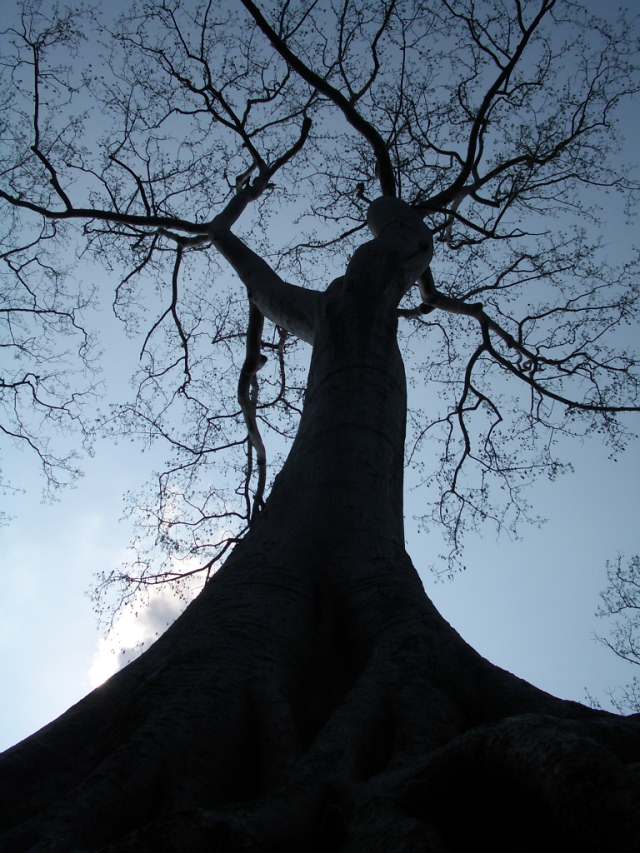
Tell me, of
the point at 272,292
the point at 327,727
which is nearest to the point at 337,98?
the point at 272,292

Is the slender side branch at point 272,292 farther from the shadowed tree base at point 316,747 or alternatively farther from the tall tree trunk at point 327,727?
the shadowed tree base at point 316,747

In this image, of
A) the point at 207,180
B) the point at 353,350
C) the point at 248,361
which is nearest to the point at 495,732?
the point at 353,350

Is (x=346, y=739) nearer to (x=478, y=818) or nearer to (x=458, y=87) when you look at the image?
(x=478, y=818)

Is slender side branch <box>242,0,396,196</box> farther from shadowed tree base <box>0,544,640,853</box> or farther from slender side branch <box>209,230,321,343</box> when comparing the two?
shadowed tree base <box>0,544,640,853</box>

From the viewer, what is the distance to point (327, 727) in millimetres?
1935

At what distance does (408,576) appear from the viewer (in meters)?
2.82

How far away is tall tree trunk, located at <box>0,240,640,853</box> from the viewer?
133 cm

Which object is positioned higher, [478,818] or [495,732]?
[495,732]

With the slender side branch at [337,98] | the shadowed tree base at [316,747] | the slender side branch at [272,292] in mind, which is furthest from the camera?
the slender side branch at [337,98]

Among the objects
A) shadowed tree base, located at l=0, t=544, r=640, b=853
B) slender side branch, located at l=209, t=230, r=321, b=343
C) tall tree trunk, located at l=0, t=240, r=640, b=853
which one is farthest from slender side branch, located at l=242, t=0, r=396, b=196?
shadowed tree base, located at l=0, t=544, r=640, b=853

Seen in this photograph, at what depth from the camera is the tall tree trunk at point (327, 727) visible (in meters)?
1.33

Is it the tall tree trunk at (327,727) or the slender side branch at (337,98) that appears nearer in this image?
the tall tree trunk at (327,727)

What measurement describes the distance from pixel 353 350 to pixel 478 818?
2.78 meters

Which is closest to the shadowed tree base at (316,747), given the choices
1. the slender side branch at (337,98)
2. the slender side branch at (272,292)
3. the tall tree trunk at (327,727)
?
the tall tree trunk at (327,727)
